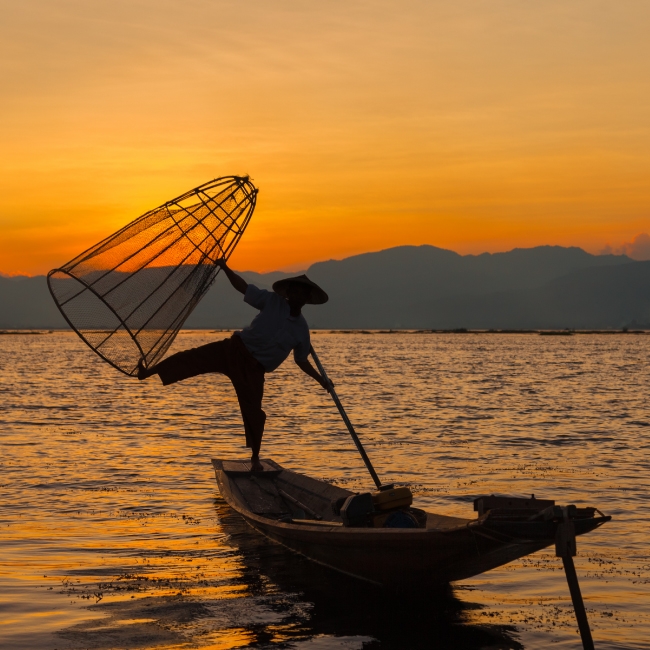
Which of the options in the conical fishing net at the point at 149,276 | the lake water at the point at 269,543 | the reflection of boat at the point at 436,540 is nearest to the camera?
the reflection of boat at the point at 436,540

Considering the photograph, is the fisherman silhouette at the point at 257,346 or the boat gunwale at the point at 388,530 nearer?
the boat gunwale at the point at 388,530

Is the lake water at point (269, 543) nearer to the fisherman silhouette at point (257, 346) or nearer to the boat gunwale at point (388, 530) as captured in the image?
the boat gunwale at point (388, 530)

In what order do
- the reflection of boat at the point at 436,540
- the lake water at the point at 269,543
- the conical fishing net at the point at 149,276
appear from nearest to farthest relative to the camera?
the reflection of boat at the point at 436,540
the lake water at the point at 269,543
the conical fishing net at the point at 149,276

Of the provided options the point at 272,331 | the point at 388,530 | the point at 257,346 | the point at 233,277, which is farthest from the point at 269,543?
the point at 388,530

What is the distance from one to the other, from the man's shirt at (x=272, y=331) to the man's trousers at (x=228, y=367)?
0.12 metres

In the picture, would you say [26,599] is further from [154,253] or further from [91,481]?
[91,481]

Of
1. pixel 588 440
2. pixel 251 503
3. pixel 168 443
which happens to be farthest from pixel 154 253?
pixel 588 440

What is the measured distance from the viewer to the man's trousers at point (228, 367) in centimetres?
1095

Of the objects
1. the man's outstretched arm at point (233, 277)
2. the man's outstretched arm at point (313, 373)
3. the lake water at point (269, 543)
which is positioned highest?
the man's outstretched arm at point (233, 277)

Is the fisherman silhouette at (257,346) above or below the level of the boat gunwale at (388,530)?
above

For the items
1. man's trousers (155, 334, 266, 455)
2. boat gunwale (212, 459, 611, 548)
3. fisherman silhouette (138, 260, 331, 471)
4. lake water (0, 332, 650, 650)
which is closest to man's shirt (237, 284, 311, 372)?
fisherman silhouette (138, 260, 331, 471)

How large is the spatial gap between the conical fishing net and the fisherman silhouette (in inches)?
12.6

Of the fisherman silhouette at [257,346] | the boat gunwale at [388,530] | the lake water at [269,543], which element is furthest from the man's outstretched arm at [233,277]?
the lake water at [269,543]

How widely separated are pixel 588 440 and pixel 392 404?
37.7ft
